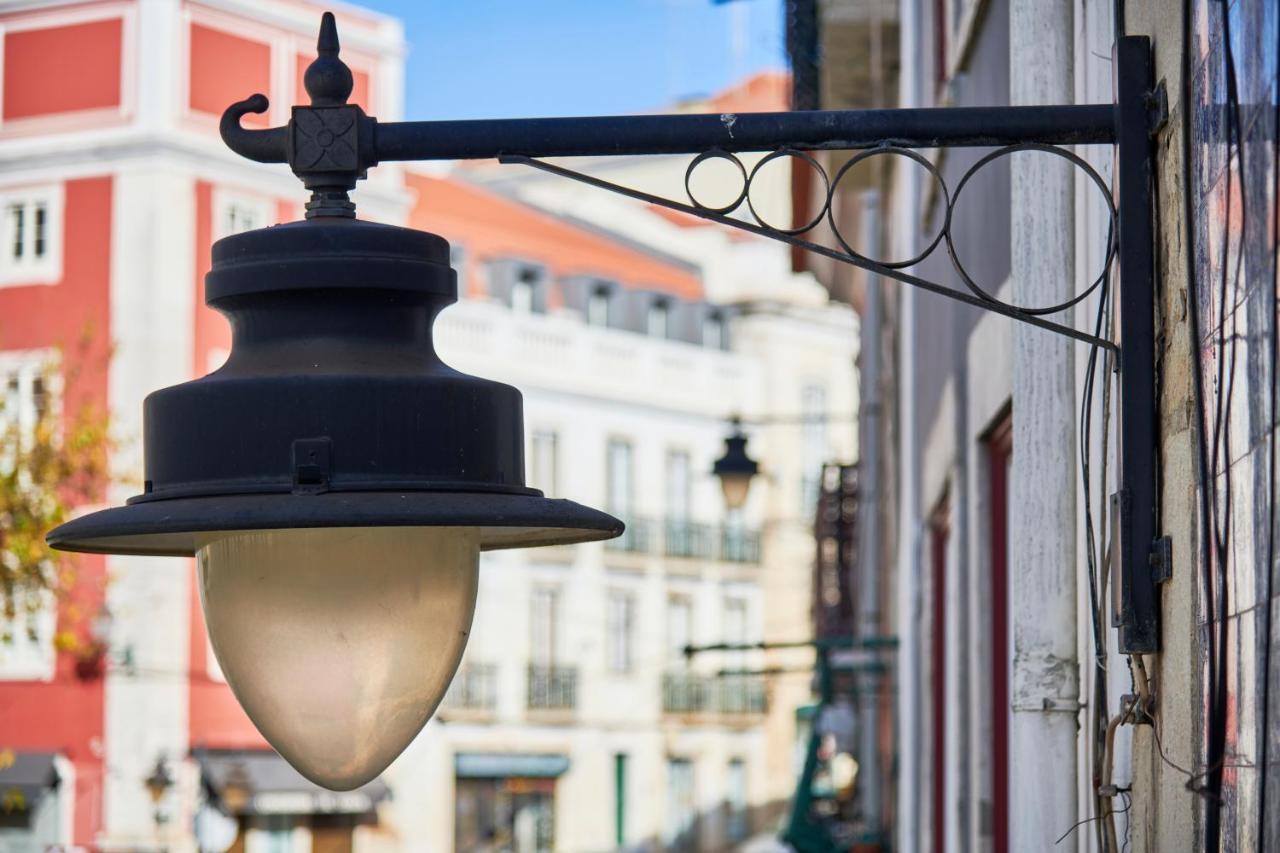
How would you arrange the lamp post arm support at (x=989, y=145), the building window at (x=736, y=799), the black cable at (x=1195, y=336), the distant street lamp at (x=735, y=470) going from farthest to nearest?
the building window at (x=736, y=799), the distant street lamp at (x=735, y=470), the lamp post arm support at (x=989, y=145), the black cable at (x=1195, y=336)

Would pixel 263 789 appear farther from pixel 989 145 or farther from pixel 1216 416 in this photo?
pixel 1216 416

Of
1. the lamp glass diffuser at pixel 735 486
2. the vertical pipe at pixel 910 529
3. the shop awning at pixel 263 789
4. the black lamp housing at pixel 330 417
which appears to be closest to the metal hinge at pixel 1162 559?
the black lamp housing at pixel 330 417

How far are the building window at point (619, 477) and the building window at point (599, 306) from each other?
2.51 metres

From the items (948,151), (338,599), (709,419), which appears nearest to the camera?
(338,599)

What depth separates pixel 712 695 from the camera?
1903 inches

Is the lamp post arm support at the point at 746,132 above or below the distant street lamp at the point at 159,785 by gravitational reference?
above

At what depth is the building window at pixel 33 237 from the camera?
35.8 metres

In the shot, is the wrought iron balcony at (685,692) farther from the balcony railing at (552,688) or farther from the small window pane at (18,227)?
the small window pane at (18,227)

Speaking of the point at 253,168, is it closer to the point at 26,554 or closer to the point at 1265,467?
the point at 26,554

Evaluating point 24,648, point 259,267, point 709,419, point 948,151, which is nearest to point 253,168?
point 24,648

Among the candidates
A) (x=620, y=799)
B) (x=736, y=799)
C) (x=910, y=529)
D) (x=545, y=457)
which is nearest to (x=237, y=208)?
(x=545, y=457)

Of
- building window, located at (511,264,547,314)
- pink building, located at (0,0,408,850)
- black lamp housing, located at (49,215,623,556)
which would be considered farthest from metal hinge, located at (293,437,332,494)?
building window, located at (511,264,547,314)

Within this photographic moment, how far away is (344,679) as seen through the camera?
107 inches

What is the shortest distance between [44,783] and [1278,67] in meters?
33.7
